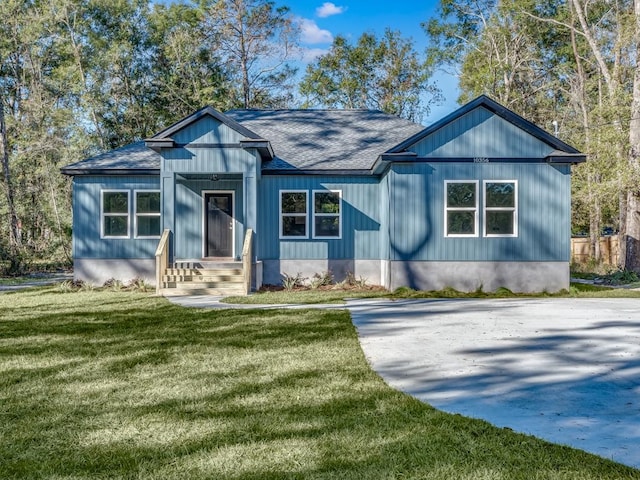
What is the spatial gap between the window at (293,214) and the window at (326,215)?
0.32m

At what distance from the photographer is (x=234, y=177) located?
48.6 feet

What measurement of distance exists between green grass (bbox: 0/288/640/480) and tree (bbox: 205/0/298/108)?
2427cm

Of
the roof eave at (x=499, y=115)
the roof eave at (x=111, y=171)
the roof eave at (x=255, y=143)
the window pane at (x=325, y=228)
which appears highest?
the roof eave at (x=499, y=115)

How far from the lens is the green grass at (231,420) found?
304 centimetres

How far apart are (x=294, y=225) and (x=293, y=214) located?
0.32m

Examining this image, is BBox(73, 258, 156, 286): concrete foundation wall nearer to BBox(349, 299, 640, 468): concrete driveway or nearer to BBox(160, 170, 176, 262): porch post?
BBox(160, 170, 176, 262): porch post

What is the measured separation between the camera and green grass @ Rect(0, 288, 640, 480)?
3041mm

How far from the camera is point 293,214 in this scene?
577 inches

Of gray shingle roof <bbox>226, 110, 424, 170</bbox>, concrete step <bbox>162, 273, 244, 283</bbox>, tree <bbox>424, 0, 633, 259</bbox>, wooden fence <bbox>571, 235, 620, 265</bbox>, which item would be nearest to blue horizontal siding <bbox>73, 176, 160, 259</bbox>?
concrete step <bbox>162, 273, 244, 283</bbox>

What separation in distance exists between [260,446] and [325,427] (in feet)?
1.80

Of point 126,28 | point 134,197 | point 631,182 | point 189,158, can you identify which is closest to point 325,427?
point 189,158

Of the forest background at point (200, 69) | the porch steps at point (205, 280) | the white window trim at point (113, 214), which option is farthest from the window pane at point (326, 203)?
the forest background at point (200, 69)

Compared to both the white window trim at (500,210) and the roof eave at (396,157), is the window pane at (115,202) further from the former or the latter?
the white window trim at (500,210)

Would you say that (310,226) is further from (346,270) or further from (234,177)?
(234,177)
